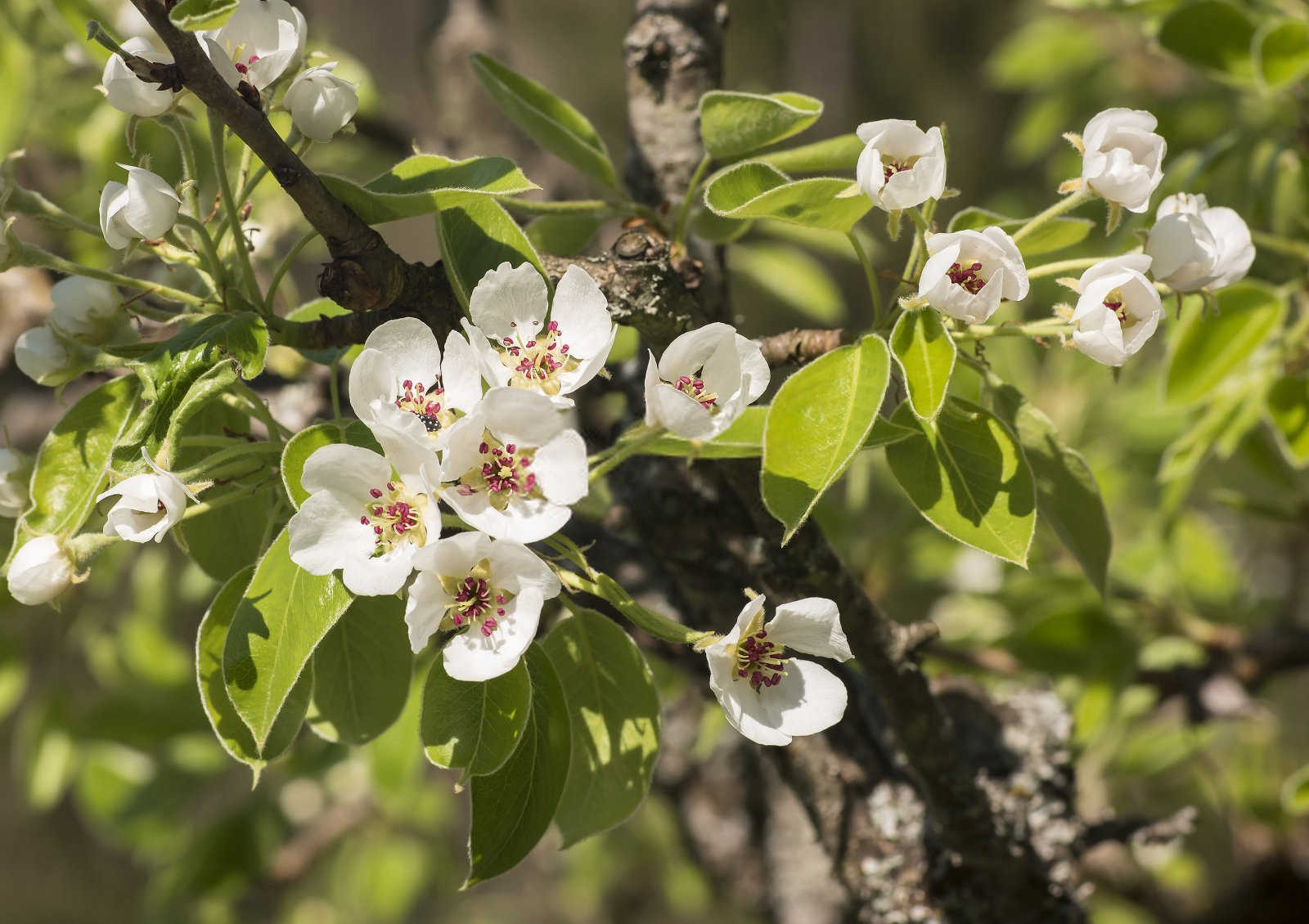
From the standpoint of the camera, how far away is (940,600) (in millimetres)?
2076

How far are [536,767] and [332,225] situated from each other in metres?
0.40

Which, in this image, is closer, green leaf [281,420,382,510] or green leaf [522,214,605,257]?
green leaf [281,420,382,510]

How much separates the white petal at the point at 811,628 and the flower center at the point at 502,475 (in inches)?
6.9

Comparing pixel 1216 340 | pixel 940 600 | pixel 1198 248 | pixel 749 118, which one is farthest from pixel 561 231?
pixel 940 600

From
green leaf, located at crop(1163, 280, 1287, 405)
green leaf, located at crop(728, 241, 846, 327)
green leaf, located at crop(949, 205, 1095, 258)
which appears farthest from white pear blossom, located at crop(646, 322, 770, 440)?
green leaf, located at crop(728, 241, 846, 327)

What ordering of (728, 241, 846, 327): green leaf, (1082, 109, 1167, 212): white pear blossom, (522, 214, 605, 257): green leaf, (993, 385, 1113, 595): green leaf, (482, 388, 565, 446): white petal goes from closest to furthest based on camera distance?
1. (482, 388, 565, 446): white petal
2. (1082, 109, 1167, 212): white pear blossom
3. (993, 385, 1113, 595): green leaf
4. (522, 214, 605, 257): green leaf
5. (728, 241, 846, 327): green leaf

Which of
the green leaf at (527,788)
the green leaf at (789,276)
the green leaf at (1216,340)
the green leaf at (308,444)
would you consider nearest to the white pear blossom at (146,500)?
the green leaf at (308,444)

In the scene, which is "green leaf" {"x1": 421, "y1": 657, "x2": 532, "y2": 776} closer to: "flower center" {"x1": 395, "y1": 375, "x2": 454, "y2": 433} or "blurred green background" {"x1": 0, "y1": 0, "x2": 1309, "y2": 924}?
"flower center" {"x1": 395, "y1": 375, "x2": 454, "y2": 433}

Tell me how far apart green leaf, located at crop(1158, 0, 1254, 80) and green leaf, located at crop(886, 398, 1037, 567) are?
0.74m

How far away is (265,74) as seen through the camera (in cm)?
78

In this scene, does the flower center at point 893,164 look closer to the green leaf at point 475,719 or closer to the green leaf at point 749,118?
the green leaf at point 749,118

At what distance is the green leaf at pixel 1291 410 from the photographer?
119 centimetres

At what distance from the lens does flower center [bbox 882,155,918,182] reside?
0.74 meters

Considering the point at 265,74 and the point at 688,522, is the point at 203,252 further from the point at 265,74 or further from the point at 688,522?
the point at 688,522
